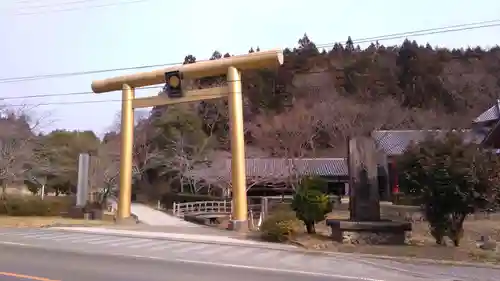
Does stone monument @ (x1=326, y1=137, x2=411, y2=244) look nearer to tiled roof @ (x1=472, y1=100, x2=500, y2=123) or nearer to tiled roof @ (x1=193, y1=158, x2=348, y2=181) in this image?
tiled roof @ (x1=193, y1=158, x2=348, y2=181)

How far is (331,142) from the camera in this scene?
127 ft

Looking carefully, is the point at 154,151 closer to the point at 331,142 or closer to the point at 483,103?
the point at 331,142

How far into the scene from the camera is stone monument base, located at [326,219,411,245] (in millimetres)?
13898

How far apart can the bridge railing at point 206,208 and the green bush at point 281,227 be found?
54.0 ft

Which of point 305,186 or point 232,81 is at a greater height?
point 232,81

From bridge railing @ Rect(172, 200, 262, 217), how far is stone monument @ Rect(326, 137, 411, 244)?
17901 millimetres

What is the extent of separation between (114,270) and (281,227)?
6.93 m

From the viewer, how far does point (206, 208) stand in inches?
1305

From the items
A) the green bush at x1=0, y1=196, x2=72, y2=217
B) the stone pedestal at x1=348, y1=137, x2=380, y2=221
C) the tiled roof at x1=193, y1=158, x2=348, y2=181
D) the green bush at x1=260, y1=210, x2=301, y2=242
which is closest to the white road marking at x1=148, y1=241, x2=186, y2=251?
the green bush at x1=260, y1=210, x2=301, y2=242

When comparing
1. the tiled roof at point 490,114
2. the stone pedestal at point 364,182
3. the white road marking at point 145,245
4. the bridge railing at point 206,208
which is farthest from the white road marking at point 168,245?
the tiled roof at point 490,114

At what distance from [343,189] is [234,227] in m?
28.0

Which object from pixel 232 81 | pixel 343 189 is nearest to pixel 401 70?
pixel 343 189

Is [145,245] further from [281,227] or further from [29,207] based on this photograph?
[29,207]

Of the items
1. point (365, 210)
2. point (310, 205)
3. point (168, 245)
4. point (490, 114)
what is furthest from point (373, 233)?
point (490, 114)
